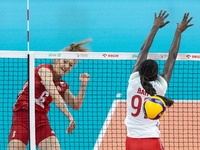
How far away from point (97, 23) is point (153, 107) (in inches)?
204

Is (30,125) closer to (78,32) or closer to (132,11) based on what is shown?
(78,32)

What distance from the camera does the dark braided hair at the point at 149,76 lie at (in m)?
2.59

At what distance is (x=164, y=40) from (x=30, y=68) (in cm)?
464

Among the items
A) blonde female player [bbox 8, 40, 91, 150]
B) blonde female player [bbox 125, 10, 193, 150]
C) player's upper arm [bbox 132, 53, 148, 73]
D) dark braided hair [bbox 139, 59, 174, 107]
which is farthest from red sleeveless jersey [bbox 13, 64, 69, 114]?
dark braided hair [bbox 139, 59, 174, 107]

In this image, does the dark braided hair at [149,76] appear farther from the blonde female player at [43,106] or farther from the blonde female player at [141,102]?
the blonde female player at [43,106]

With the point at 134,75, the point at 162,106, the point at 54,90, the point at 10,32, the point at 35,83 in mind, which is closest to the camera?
the point at 162,106

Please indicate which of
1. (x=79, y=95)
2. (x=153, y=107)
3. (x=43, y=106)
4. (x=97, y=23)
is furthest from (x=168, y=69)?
(x=97, y=23)

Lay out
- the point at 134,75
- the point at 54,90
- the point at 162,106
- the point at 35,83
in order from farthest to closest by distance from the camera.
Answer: the point at 35,83, the point at 54,90, the point at 134,75, the point at 162,106

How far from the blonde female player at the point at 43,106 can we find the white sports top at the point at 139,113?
101 cm

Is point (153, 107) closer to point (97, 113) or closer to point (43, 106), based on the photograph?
point (43, 106)

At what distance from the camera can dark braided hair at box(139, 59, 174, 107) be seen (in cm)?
259

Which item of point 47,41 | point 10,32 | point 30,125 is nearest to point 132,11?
point 47,41

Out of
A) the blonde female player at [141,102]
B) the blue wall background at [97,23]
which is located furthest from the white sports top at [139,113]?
the blue wall background at [97,23]

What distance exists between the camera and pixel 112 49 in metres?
7.18
